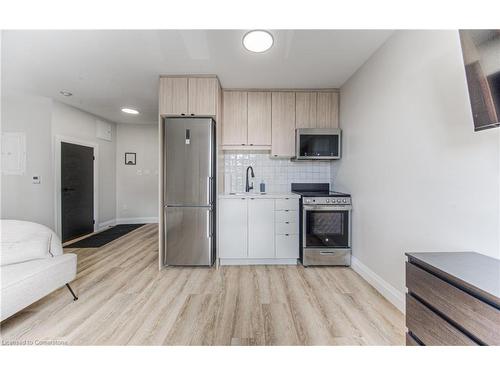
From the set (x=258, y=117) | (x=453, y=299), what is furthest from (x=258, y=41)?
(x=453, y=299)

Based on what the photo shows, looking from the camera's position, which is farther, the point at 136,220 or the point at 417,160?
the point at 136,220

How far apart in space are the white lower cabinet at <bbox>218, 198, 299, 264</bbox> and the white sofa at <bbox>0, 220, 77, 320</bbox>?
1636 mm

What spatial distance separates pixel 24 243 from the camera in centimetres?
182

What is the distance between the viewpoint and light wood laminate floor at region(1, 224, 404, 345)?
4.95ft

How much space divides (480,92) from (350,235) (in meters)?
2.14

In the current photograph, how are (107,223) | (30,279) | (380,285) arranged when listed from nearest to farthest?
(30,279) → (380,285) → (107,223)

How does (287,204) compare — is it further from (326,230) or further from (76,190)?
(76,190)

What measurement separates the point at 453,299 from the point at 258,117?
2805 millimetres

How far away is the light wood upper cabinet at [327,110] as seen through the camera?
10.3 ft

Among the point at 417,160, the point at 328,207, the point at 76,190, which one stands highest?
the point at 417,160

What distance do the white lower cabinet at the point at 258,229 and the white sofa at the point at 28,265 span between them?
1.64 m

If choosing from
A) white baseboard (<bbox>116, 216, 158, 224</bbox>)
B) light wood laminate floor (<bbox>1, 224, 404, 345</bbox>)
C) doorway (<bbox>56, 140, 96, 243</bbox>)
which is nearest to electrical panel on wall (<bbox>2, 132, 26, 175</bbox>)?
doorway (<bbox>56, 140, 96, 243</bbox>)
